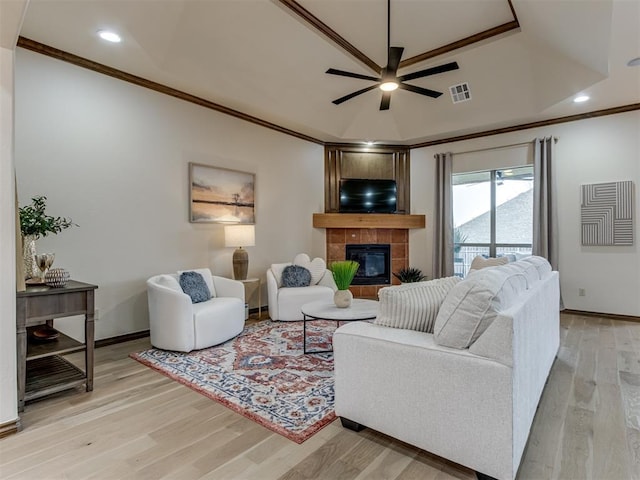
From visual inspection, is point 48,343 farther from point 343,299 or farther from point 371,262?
point 371,262

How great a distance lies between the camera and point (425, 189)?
6.64 m

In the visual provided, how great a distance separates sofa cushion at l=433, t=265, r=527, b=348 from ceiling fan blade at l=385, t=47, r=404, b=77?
2.23 meters

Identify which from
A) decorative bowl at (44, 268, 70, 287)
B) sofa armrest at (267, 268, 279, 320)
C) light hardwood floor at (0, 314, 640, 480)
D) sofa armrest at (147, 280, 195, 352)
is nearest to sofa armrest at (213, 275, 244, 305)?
sofa armrest at (267, 268, 279, 320)

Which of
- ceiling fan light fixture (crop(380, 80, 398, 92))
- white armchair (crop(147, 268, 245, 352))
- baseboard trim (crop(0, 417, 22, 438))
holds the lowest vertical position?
baseboard trim (crop(0, 417, 22, 438))

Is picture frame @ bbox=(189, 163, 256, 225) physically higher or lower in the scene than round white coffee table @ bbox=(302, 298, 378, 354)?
higher

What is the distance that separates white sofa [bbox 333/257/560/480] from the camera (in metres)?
1.53

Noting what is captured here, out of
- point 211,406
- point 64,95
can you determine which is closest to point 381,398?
point 211,406

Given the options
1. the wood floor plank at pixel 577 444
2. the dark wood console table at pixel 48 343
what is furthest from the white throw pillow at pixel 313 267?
the wood floor plank at pixel 577 444

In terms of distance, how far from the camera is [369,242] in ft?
21.8

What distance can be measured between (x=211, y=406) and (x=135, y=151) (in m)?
2.99

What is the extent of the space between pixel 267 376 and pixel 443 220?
4.59m

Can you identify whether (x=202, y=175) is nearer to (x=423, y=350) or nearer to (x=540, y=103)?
(x=423, y=350)

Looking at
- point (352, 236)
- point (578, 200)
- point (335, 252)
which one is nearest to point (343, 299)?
point (335, 252)

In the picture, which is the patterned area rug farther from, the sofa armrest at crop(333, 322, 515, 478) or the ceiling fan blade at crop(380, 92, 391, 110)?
the ceiling fan blade at crop(380, 92, 391, 110)
